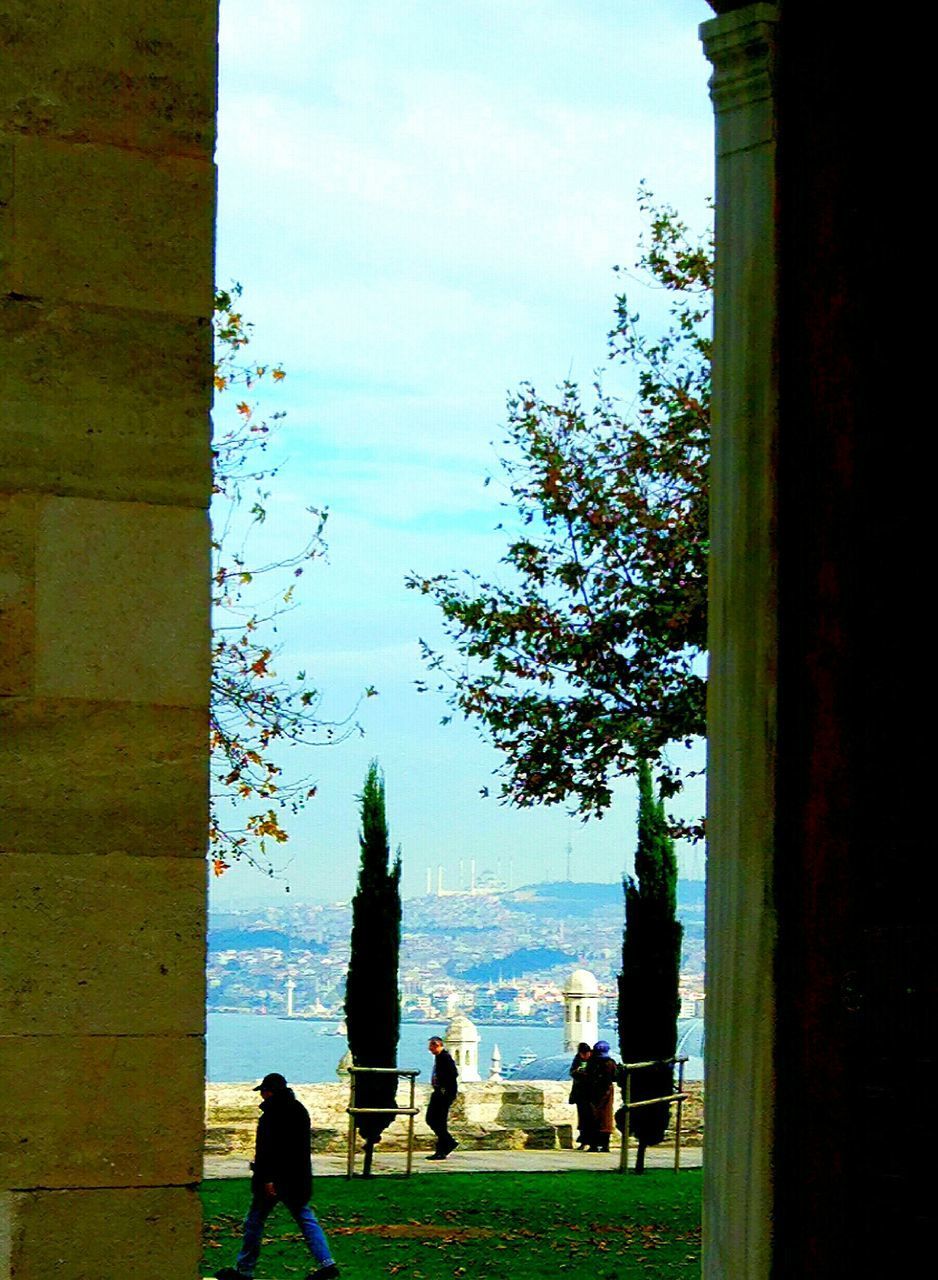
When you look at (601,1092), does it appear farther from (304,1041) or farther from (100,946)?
(304,1041)

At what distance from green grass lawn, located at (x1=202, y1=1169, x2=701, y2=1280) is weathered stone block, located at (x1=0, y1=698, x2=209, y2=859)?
8693 millimetres

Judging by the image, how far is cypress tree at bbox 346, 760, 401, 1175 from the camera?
19688mm

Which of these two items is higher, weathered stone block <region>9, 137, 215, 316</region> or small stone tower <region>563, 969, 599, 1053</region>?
weathered stone block <region>9, 137, 215, 316</region>

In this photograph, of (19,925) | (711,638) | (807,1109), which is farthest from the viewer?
(711,638)

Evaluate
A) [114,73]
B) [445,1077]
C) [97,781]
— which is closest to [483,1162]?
[445,1077]

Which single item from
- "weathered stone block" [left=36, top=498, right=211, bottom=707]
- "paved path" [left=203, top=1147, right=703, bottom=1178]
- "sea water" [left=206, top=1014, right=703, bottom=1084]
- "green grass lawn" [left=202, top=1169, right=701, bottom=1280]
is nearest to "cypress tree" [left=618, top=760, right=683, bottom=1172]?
"paved path" [left=203, top=1147, right=703, bottom=1178]

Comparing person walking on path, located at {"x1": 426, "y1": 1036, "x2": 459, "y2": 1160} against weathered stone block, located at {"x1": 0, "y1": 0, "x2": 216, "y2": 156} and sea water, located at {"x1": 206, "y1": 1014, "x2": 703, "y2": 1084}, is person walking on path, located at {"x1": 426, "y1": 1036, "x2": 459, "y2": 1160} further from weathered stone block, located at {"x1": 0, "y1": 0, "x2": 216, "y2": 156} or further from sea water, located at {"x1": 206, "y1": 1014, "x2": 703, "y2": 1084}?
sea water, located at {"x1": 206, "y1": 1014, "x2": 703, "y2": 1084}

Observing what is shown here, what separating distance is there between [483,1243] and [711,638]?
31.2 feet

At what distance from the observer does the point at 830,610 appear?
3150mm

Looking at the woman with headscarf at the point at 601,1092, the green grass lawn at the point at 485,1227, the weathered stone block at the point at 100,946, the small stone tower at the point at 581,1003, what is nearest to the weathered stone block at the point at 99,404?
the weathered stone block at the point at 100,946

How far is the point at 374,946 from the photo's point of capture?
20016mm

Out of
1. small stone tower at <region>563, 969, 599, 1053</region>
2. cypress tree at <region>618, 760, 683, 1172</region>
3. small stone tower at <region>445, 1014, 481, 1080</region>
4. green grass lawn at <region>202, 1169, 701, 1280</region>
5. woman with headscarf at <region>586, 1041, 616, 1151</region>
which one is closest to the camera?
green grass lawn at <region>202, 1169, 701, 1280</region>

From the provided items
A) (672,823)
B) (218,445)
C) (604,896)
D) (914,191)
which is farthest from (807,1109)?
(604,896)

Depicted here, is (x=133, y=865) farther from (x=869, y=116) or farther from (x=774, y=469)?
(x=869, y=116)
